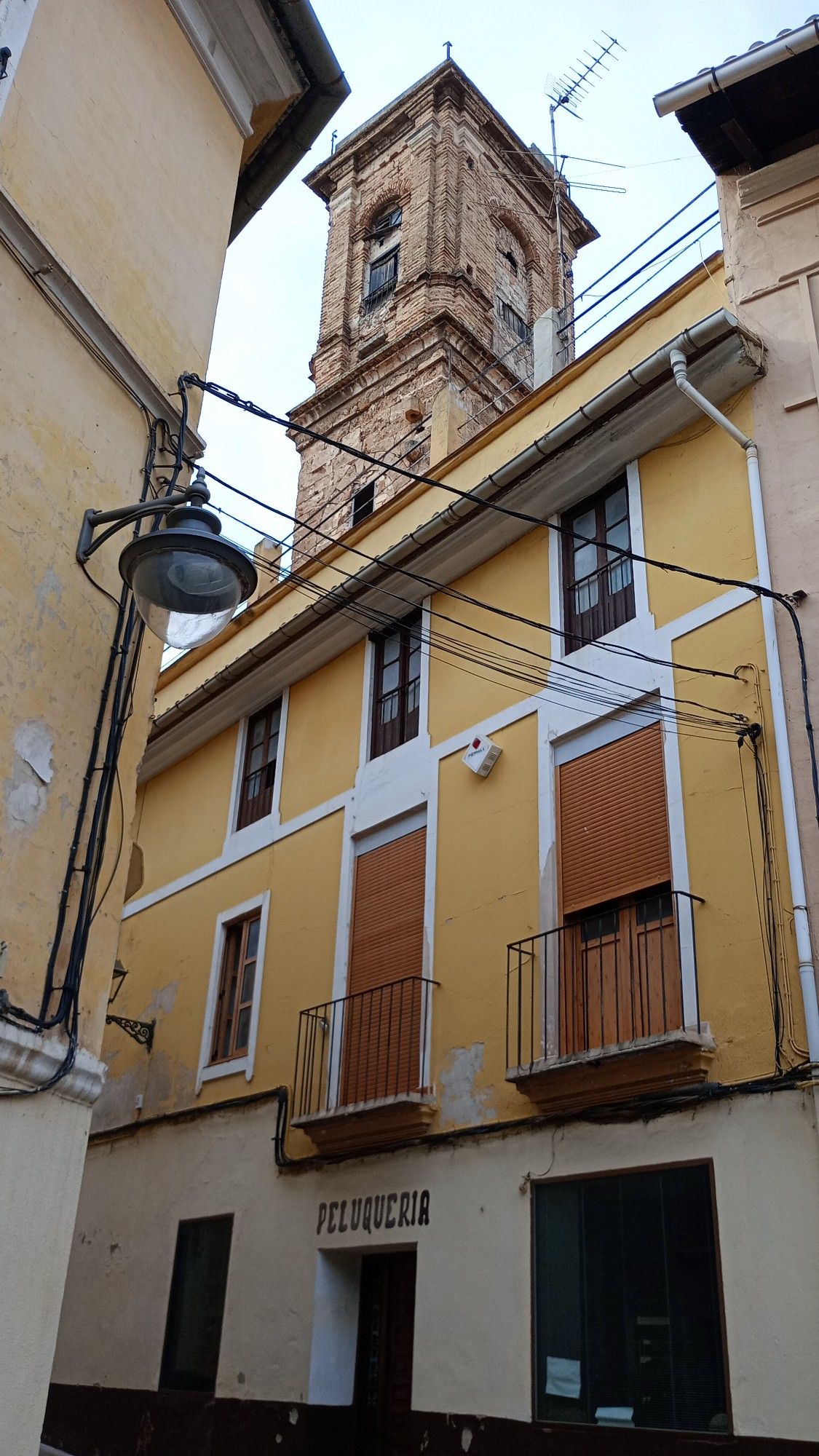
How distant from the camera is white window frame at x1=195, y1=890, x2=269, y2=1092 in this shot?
13.3 meters

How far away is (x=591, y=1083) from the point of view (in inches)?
366

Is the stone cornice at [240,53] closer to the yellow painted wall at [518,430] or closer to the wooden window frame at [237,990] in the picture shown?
the yellow painted wall at [518,430]

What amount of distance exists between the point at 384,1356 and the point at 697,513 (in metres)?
7.47

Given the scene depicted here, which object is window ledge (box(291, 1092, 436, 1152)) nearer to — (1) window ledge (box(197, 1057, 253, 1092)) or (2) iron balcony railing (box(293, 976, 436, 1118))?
(2) iron balcony railing (box(293, 976, 436, 1118))

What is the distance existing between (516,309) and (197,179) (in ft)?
68.1

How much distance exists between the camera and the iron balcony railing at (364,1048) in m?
11.3

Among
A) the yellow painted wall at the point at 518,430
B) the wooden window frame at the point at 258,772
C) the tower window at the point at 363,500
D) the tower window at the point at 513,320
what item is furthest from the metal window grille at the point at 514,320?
the wooden window frame at the point at 258,772

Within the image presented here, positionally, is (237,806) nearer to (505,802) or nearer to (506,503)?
(505,802)

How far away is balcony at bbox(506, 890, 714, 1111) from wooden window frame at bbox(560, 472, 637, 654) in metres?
2.45

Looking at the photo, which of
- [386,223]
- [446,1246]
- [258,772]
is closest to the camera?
[446,1246]

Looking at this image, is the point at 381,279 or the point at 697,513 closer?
the point at 697,513

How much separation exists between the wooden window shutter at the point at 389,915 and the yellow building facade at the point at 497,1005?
48mm

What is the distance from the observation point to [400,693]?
13.3m

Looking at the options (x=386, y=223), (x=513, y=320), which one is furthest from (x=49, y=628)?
(x=386, y=223)
